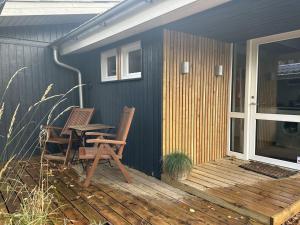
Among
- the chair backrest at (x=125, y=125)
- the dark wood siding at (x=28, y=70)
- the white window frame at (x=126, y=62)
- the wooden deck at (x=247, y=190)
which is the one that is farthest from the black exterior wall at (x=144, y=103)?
the dark wood siding at (x=28, y=70)

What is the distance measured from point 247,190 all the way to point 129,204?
1399 mm

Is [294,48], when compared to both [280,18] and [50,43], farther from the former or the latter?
[50,43]

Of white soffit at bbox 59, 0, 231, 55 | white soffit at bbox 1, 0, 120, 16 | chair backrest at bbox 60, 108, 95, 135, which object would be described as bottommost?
chair backrest at bbox 60, 108, 95, 135

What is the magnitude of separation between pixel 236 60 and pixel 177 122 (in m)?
1.61

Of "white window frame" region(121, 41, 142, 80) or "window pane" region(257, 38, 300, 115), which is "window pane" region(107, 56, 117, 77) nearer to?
"white window frame" region(121, 41, 142, 80)

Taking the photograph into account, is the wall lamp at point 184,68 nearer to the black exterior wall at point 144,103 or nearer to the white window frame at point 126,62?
the black exterior wall at point 144,103

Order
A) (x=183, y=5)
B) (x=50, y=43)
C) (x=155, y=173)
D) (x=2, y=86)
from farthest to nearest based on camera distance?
1. (x=50, y=43)
2. (x=2, y=86)
3. (x=155, y=173)
4. (x=183, y=5)

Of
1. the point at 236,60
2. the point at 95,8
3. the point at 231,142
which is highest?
the point at 95,8

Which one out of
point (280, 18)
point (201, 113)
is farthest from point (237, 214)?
point (280, 18)

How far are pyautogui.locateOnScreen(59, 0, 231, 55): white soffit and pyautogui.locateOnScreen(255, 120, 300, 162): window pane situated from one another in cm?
224

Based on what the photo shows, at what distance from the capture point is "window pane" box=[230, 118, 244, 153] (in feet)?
13.9

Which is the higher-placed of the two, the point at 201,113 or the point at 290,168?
the point at 201,113

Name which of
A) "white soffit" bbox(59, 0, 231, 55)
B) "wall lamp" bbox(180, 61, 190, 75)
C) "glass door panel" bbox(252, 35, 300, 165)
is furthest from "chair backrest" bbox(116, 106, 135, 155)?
"glass door panel" bbox(252, 35, 300, 165)

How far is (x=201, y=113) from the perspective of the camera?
12.9ft
